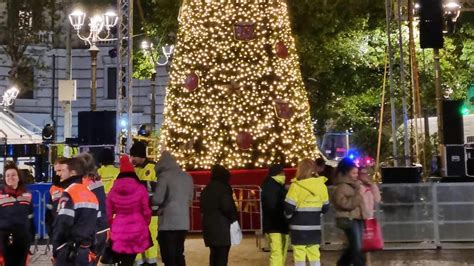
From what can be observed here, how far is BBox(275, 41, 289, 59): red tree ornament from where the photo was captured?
68.0ft

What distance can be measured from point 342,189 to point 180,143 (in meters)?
9.56

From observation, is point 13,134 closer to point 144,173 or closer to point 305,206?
point 144,173

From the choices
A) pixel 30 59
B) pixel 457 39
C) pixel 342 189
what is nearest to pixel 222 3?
pixel 342 189

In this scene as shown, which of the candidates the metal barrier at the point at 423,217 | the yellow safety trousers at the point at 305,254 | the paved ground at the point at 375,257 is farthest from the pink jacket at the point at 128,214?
the metal barrier at the point at 423,217

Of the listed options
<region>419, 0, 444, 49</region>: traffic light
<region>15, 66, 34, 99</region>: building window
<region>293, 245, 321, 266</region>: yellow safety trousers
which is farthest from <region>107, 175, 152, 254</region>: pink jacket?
<region>15, 66, 34, 99</region>: building window

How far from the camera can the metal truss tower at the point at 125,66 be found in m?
18.9

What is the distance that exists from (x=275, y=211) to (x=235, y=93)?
891 cm

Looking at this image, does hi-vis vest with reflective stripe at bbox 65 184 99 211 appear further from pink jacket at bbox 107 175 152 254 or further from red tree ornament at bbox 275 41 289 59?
red tree ornament at bbox 275 41 289 59

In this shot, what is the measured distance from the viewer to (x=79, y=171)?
855cm

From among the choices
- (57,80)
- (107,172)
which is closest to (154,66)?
(57,80)

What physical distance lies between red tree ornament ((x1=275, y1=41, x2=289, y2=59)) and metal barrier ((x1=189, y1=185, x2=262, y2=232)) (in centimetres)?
348

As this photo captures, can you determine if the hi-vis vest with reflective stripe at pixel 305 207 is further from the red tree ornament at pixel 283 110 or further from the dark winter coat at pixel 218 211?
the red tree ornament at pixel 283 110

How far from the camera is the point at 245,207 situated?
1959cm

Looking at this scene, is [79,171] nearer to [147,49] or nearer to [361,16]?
[361,16]
